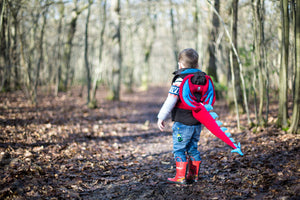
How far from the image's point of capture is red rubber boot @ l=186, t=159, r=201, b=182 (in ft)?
11.5

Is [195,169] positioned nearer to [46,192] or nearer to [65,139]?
[46,192]

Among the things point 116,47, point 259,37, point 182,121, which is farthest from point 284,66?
point 116,47

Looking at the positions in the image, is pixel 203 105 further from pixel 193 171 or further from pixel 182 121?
pixel 193 171

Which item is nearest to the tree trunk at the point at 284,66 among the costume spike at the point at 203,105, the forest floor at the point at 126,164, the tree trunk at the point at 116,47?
the forest floor at the point at 126,164

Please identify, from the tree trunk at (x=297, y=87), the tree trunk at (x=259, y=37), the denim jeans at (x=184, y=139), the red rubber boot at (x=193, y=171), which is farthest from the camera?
the tree trunk at (x=259, y=37)

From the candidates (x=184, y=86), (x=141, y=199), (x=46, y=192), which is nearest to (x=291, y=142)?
(x=184, y=86)

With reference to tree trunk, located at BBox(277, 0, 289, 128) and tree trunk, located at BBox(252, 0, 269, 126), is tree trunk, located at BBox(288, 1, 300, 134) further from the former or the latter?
tree trunk, located at BBox(252, 0, 269, 126)

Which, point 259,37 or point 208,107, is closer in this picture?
point 208,107

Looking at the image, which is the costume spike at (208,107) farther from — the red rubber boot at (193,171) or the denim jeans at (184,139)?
the red rubber boot at (193,171)

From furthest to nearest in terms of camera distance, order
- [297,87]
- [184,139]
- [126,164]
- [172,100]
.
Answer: [297,87] → [126,164] → [184,139] → [172,100]

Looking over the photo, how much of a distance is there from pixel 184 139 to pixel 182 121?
25cm

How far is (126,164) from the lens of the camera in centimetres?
462

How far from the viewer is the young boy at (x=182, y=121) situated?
10.8 feet

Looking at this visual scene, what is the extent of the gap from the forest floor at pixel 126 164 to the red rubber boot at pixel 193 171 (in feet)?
0.49
